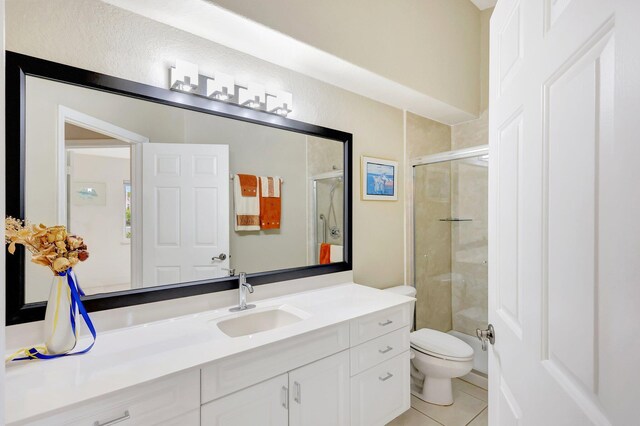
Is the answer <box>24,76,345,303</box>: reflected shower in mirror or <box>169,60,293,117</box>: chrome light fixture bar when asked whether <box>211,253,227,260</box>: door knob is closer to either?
<box>24,76,345,303</box>: reflected shower in mirror

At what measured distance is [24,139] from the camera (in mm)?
1144

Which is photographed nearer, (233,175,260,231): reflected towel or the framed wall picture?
(233,175,260,231): reflected towel

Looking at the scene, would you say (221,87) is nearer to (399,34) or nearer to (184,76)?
(184,76)

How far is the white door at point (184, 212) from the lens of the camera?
148 cm

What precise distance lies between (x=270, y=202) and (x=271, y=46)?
2.98ft

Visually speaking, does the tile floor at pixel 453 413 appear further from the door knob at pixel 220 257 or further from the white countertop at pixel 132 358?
the door knob at pixel 220 257

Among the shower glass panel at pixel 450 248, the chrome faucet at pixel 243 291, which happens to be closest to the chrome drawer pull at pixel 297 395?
the chrome faucet at pixel 243 291

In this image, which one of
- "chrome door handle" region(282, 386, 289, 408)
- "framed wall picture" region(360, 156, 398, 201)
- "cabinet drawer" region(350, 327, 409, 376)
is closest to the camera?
"chrome door handle" region(282, 386, 289, 408)

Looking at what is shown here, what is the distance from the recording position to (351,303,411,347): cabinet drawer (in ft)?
5.17

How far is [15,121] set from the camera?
1.12m

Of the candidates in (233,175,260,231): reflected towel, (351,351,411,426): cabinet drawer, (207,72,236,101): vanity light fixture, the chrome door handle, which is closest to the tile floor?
(351,351,411,426): cabinet drawer

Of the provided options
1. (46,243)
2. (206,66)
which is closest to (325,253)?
(206,66)

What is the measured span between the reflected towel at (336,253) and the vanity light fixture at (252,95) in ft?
3.58

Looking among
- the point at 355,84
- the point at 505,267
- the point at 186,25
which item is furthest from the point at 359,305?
the point at 186,25
